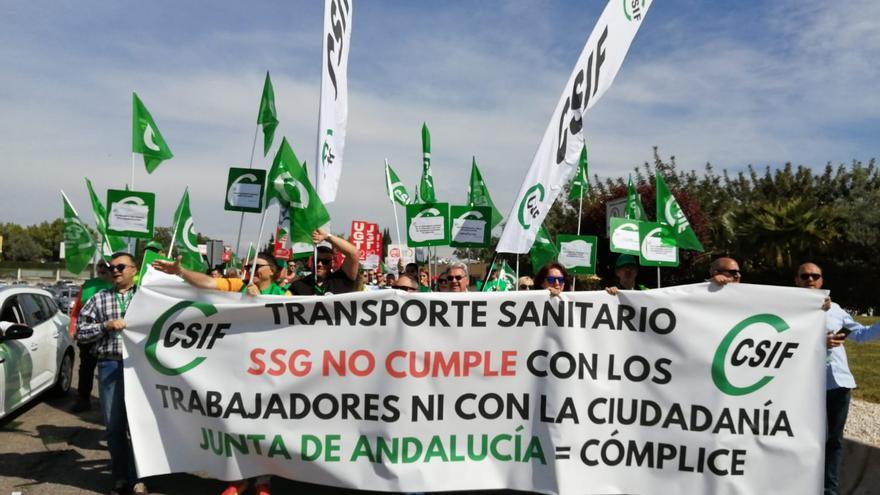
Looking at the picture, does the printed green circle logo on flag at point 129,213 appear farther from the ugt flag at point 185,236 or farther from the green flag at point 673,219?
the green flag at point 673,219

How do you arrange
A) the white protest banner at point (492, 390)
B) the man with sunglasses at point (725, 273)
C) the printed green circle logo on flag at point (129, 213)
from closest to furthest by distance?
the white protest banner at point (492, 390)
the man with sunglasses at point (725, 273)
the printed green circle logo on flag at point (129, 213)

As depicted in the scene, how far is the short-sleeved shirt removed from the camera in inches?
206

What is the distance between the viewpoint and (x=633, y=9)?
5934mm

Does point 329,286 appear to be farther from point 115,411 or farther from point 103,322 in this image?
point 115,411

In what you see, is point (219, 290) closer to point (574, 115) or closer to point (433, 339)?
point (433, 339)

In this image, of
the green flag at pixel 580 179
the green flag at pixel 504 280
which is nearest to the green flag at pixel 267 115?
the green flag at pixel 504 280

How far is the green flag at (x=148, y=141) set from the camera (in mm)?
7438

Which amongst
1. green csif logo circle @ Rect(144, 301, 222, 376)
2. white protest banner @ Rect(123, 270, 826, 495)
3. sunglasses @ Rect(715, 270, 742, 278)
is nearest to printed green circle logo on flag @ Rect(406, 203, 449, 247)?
white protest banner @ Rect(123, 270, 826, 495)

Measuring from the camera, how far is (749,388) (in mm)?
4445

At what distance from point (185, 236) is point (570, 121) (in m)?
5.57

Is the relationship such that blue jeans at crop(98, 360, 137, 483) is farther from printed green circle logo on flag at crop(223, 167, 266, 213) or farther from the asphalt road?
printed green circle logo on flag at crop(223, 167, 266, 213)

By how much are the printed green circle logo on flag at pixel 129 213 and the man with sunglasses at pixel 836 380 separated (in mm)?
6222

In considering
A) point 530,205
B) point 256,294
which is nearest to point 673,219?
point 530,205

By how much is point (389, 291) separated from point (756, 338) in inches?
96.7
